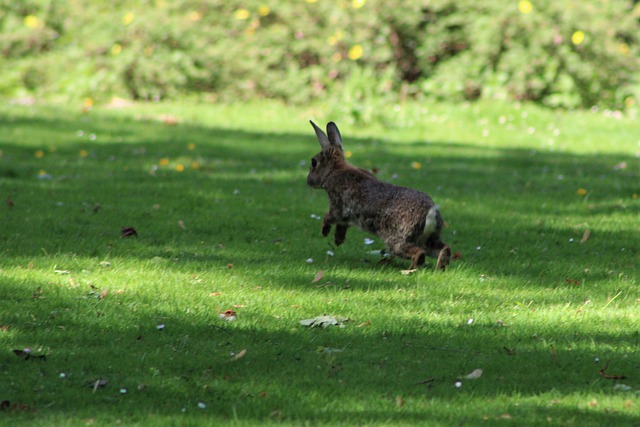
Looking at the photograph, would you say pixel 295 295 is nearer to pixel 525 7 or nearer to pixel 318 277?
pixel 318 277

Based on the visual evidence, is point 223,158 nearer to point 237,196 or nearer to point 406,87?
point 237,196

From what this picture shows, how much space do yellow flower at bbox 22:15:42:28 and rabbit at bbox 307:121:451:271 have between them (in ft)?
37.4

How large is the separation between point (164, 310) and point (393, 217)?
1810 mm

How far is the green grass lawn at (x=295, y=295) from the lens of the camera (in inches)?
173

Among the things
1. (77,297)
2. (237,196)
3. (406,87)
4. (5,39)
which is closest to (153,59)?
(5,39)

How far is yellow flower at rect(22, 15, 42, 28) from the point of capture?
56.1 feet

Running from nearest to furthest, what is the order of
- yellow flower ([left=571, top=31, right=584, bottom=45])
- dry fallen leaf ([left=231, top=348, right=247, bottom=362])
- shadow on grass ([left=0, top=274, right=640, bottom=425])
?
shadow on grass ([left=0, top=274, right=640, bottom=425]) < dry fallen leaf ([left=231, top=348, right=247, bottom=362]) < yellow flower ([left=571, top=31, right=584, bottom=45])

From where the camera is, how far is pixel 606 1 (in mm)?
16219

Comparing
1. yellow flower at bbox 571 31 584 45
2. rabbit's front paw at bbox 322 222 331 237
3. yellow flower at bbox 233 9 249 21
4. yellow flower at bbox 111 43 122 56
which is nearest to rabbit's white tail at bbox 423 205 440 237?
rabbit's front paw at bbox 322 222 331 237

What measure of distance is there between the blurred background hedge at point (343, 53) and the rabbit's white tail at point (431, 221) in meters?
8.96

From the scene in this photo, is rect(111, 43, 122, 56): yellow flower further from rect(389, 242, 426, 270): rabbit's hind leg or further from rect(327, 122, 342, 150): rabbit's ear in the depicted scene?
rect(389, 242, 426, 270): rabbit's hind leg

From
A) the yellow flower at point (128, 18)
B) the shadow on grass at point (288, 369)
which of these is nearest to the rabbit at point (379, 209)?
the shadow on grass at point (288, 369)

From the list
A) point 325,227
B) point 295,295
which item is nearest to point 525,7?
point 325,227

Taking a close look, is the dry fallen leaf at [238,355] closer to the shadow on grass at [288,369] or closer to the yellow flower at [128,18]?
the shadow on grass at [288,369]
